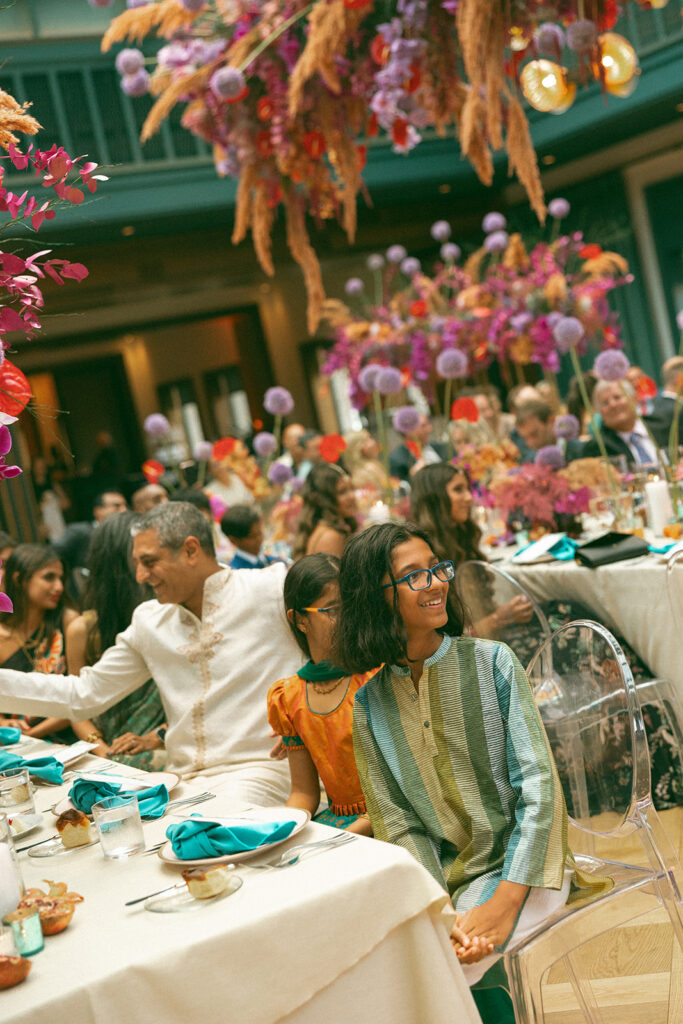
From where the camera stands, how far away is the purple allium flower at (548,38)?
10.9 feet

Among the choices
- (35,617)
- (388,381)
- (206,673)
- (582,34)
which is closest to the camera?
(206,673)

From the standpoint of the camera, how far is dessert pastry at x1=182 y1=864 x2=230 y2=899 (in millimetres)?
1509

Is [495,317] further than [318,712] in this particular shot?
Yes

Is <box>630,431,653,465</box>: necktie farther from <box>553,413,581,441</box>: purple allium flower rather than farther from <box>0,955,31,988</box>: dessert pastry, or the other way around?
<box>0,955,31,988</box>: dessert pastry

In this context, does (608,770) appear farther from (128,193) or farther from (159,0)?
(128,193)

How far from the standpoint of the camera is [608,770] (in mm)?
2604

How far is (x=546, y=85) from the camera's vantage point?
171 inches

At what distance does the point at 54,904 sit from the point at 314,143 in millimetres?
2688

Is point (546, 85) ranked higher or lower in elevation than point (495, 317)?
higher

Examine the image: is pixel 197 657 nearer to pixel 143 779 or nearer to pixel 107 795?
pixel 143 779

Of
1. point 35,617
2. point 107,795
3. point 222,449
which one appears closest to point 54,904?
point 107,795

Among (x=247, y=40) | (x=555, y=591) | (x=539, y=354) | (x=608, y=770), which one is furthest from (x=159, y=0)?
(x=539, y=354)

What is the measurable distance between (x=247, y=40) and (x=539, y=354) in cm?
412

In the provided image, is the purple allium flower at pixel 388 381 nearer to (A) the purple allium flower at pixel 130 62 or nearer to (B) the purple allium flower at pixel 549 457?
(B) the purple allium flower at pixel 549 457
